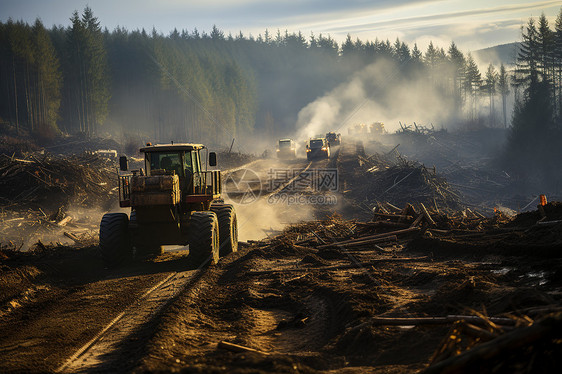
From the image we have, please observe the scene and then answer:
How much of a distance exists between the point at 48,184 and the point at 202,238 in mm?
14258

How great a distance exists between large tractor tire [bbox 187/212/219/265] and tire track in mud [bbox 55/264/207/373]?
77 centimetres

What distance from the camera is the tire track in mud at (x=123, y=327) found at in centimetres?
667

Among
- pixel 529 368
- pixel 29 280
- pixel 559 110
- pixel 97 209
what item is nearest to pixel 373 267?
→ pixel 529 368

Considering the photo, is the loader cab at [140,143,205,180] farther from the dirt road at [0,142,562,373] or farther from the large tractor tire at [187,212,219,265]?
the dirt road at [0,142,562,373]

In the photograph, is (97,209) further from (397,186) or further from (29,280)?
(397,186)

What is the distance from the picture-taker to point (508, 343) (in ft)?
13.4

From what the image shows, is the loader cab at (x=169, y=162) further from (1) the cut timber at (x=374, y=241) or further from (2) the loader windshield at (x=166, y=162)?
(1) the cut timber at (x=374, y=241)

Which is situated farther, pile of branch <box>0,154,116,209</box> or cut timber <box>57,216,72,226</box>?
pile of branch <box>0,154,116,209</box>

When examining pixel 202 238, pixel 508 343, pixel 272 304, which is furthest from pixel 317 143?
pixel 508 343

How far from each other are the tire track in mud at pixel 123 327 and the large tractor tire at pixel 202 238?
770mm

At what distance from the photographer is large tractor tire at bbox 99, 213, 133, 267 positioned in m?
13.2

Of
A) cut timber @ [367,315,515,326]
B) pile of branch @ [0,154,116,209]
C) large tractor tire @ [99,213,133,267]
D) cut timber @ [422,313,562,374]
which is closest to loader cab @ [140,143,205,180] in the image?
large tractor tire @ [99,213,133,267]

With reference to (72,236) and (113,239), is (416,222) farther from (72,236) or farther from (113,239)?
(72,236)

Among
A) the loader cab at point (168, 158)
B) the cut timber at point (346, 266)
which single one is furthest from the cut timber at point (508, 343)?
the loader cab at point (168, 158)
